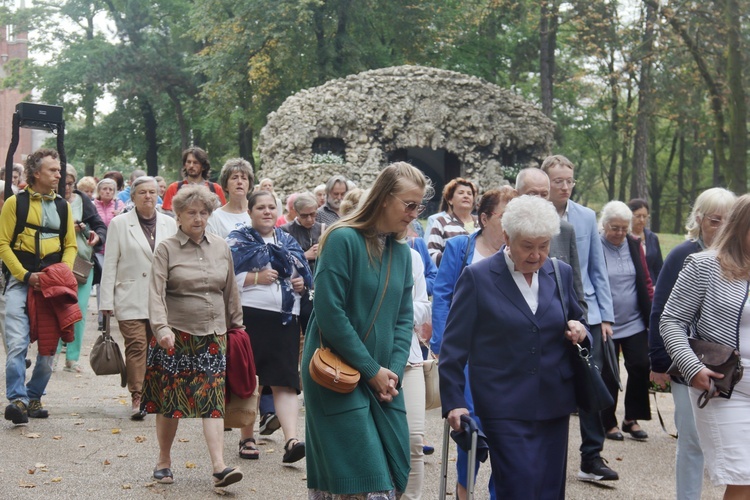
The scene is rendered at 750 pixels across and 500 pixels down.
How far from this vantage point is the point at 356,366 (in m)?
4.27

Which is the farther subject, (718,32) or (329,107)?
(329,107)

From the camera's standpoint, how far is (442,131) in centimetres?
2862

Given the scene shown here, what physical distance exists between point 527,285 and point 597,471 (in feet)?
9.31

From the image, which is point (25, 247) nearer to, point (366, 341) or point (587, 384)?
point (366, 341)

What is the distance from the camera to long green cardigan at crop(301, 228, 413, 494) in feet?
13.9

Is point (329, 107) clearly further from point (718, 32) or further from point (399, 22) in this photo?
point (399, 22)

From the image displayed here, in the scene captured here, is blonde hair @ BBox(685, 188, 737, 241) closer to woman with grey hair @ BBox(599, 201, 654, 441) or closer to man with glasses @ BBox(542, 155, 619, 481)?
man with glasses @ BBox(542, 155, 619, 481)

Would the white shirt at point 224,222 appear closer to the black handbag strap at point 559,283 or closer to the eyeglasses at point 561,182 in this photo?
the eyeglasses at point 561,182

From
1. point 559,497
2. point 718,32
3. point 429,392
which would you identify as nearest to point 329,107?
point 718,32

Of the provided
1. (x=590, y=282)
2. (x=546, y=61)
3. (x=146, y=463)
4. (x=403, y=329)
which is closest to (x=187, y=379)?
(x=146, y=463)

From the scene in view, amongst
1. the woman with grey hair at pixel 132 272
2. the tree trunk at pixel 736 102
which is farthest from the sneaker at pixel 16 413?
the tree trunk at pixel 736 102

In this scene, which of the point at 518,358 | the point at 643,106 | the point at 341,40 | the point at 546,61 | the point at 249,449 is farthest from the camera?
the point at 341,40

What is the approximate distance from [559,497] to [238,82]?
1326 inches

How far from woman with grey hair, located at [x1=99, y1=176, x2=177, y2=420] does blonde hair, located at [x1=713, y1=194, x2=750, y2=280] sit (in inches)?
205
